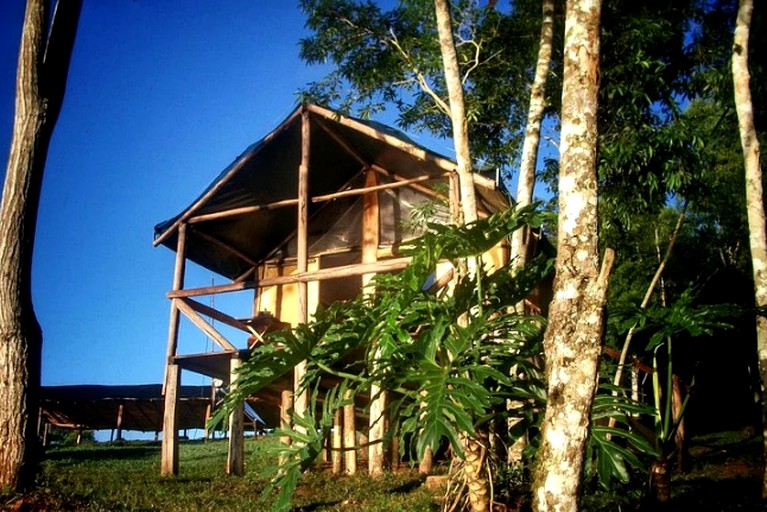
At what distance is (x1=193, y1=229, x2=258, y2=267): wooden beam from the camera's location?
12.7m

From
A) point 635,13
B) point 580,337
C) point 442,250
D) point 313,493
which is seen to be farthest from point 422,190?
point 580,337

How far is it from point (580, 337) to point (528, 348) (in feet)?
3.28

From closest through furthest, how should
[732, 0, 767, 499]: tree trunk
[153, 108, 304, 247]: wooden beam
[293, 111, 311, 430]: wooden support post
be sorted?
[732, 0, 767, 499]: tree trunk, [293, 111, 311, 430]: wooden support post, [153, 108, 304, 247]: wooden beam

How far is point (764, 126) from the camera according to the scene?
13.7 meters

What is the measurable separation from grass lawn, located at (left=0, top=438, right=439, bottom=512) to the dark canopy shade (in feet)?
15.0

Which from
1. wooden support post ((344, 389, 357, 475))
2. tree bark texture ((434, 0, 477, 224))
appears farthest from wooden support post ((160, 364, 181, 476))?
tree bark texture ((434, 0, 477, 224))

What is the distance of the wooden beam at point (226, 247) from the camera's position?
12680mm

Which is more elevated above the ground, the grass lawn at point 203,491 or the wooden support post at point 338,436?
the wooden support post at point 338,436

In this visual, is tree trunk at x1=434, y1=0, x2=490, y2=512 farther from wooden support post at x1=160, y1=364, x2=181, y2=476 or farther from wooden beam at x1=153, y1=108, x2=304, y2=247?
wooden support post at x1=160, y1=364, x2=181, y2=476

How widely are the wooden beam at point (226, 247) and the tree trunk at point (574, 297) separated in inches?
393

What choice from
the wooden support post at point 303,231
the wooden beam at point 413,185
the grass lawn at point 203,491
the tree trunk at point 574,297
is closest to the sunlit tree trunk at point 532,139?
the grass lawn at point 203,491

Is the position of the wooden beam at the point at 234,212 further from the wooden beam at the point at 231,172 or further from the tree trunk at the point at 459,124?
the tree trunk at the point at 459,124

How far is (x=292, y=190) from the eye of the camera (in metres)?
12.9

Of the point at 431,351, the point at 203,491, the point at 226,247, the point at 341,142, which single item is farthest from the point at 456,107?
the point at 226,247
